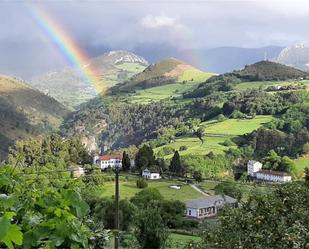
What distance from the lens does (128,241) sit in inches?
591

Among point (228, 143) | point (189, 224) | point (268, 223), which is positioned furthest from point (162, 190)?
point (268, 223)

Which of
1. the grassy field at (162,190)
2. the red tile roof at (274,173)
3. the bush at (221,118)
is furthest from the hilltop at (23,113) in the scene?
the red tile roof at (274,173)

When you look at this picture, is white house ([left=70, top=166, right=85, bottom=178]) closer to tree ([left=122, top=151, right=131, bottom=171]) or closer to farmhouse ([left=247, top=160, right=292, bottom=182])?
tree ([left=122, top=151, right=131, bottom=171])

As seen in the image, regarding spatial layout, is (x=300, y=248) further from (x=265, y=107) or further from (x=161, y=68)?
(x=161, y=68)

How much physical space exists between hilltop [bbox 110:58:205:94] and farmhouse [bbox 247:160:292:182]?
339 feet

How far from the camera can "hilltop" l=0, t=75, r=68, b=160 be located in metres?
89.3

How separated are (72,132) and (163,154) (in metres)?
46.3

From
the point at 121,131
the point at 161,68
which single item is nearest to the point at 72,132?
the point at 121,131

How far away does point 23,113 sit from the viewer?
112688mm

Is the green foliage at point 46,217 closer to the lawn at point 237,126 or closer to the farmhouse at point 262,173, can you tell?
the farmhouse at point 262,173

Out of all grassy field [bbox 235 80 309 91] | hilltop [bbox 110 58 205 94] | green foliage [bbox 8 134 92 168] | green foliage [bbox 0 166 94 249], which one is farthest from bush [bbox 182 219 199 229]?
hilltop [bbox 110 58 205 94]

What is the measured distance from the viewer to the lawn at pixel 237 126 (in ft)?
247

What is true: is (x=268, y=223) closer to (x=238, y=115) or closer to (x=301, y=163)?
(x=301, y=163)

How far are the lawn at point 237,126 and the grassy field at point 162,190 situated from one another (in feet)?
98.9
